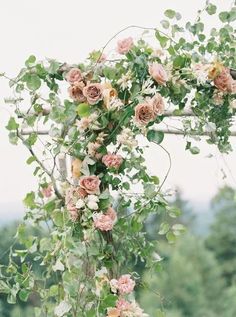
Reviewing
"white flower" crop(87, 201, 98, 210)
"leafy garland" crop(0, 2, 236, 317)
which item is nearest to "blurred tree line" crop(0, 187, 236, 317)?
"leafy garland" crop(0, 2, 236, 317)

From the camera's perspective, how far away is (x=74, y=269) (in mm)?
1964

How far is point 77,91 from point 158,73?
0.79 feet

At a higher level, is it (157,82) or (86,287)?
(157,82)

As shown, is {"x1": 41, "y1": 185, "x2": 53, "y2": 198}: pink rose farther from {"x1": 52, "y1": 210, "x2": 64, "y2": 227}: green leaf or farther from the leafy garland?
{"x1": 52, "y1": 210, "x2": 64, "y2": 227}: green leaf

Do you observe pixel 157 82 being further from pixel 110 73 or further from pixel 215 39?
pixel 215 39

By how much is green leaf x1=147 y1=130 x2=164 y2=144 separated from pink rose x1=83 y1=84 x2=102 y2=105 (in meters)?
0.17

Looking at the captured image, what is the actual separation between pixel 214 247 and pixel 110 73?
16.5 metres

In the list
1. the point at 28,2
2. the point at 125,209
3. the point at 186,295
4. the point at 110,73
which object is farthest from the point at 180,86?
the point at 186,295

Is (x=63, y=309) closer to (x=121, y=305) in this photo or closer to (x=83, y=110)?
(x=121, y=305)

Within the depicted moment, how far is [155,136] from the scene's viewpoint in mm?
1893

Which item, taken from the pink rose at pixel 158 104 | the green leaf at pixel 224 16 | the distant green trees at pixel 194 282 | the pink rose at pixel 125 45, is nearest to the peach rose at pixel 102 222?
the pink rose at pixel 158 104

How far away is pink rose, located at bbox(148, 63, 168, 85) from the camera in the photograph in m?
1.89

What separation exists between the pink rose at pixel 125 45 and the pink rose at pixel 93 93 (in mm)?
139

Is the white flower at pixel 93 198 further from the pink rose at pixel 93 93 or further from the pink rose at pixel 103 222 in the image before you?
the pink rose at pixel 93 93
